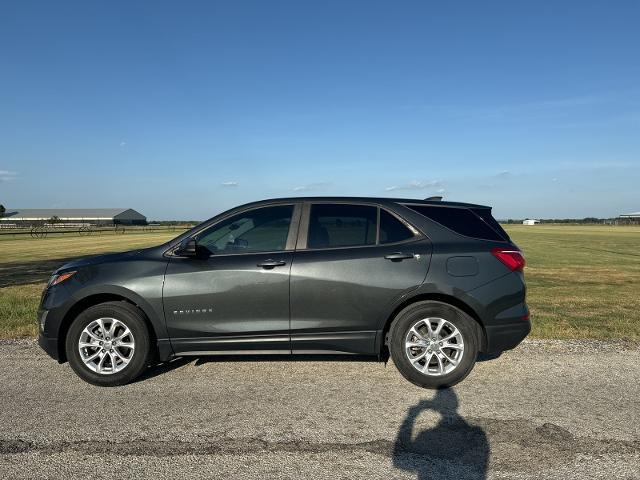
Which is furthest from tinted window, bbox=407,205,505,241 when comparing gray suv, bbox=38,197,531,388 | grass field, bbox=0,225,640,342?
grass field, bbox=0,225,640,342

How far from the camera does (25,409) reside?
12.0 feet

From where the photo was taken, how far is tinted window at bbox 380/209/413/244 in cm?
432

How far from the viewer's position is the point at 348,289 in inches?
163

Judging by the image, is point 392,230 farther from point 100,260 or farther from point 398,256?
point 100,260

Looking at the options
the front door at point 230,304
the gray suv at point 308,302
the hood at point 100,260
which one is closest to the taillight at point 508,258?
the gray suv at point 308,302

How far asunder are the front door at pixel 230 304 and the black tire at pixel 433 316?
102 cm

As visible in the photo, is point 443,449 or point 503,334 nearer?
point 443,449

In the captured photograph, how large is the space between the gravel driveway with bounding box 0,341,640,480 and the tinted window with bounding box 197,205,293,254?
1265 millimetres

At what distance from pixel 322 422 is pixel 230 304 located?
54.3 inches

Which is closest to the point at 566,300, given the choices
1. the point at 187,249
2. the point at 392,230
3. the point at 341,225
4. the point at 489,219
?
the point at 489,219

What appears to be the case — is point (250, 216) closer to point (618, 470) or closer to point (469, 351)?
point (469, 351)

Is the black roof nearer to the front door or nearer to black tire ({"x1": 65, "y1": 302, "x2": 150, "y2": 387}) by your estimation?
the front door

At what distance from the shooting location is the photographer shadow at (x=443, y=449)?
2758mm

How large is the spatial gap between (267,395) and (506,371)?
237 centimetres
